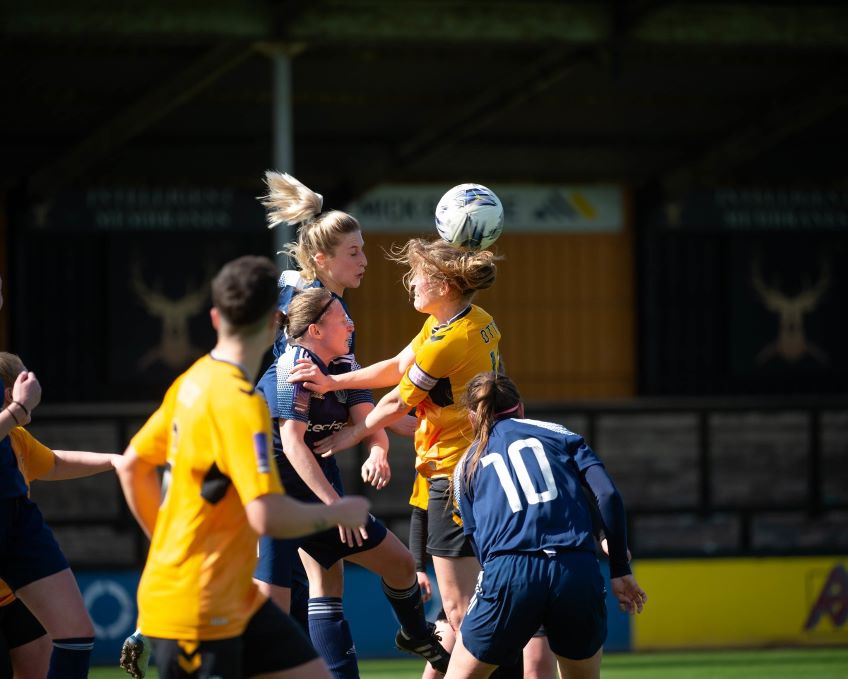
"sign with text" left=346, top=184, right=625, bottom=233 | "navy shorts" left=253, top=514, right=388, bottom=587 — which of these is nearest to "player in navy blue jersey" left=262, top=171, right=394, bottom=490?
"navy shorts" left=253, top=514, right=388, bottom=587

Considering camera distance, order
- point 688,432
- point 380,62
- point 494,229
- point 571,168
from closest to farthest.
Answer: point 494,229
point 380,62
point 688,432
point 571,168

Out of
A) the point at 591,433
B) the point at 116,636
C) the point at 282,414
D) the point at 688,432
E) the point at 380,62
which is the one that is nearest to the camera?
the point at 282,414

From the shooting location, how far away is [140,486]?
3.89 meters

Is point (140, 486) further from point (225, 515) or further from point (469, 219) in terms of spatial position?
point (469, 219)

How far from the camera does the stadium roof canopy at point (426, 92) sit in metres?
12.4

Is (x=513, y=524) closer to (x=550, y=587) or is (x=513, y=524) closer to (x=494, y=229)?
Answer: (x=550, y=587)

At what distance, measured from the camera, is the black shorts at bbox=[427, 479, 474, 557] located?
17.3ft

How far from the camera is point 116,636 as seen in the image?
31.0 feet

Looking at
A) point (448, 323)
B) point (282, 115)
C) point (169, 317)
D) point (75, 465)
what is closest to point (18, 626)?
point (75, 465)

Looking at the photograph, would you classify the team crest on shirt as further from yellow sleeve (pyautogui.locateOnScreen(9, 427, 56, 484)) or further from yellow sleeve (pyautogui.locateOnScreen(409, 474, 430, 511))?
yellow sleeve (pyautogui.locateOnScreen(409, 474, 430, 511))

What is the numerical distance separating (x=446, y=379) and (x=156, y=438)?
1617 mm

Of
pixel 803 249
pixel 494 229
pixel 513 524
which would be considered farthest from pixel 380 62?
pixel 513 524

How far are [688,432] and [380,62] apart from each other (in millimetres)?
5345

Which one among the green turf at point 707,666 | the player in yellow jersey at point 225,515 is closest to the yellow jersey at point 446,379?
the player in yellow jersey at point 225,515
